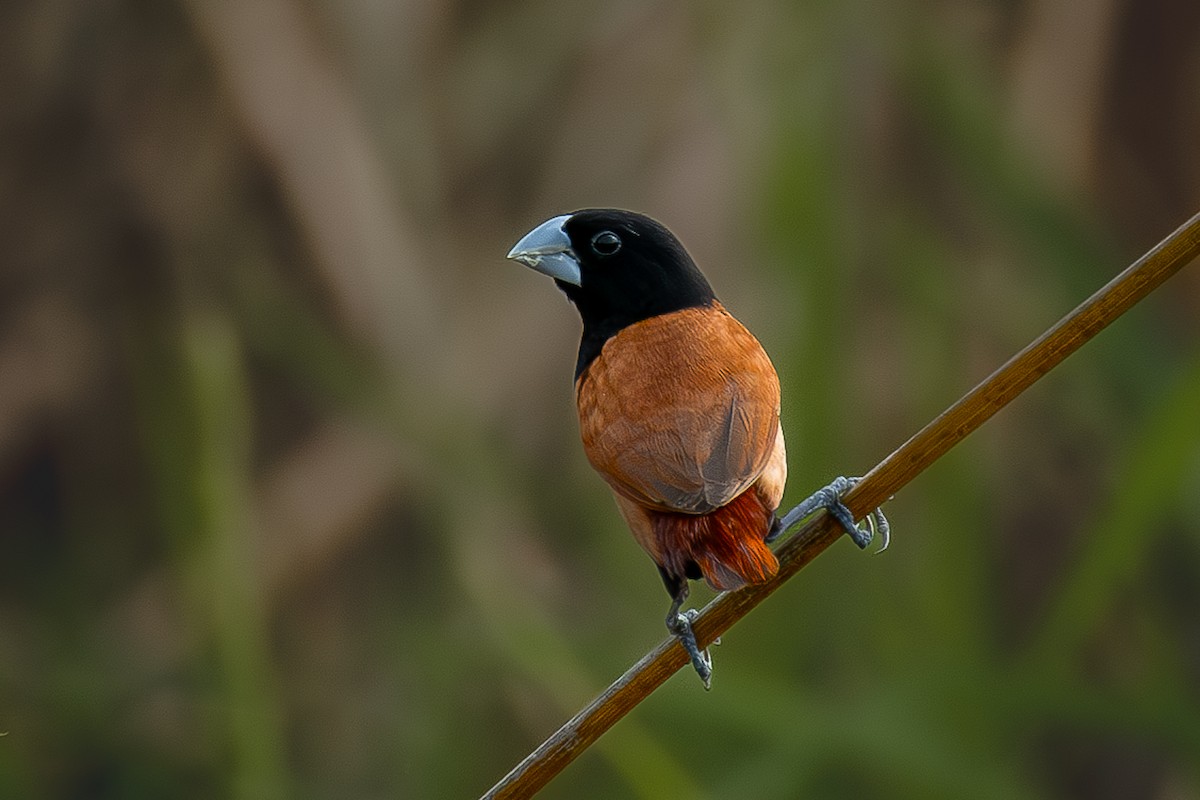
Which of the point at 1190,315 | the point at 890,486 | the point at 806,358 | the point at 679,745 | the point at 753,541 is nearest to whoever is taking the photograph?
the point at 890,486

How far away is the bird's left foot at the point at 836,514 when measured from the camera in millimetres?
1338

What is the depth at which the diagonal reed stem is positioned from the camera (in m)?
1.16

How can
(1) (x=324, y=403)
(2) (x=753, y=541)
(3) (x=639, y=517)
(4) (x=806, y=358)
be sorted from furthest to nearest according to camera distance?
(1) (x=324, y=403) < (4) (x=806, y=358) < (3) (x=639, y=517) < (2) (x=753, y=541)

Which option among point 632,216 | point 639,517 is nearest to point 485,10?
point 632,216

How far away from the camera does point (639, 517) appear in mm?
1697

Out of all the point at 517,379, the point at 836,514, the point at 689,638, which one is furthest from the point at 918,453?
the point at 517,379

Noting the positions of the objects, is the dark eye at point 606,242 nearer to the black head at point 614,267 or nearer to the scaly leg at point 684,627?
the black head at point 614,267

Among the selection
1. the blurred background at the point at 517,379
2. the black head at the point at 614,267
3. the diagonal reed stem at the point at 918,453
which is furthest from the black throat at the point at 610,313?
the blurred background at the point at 517,379

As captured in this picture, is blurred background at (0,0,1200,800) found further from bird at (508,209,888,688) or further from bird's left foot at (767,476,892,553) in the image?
bird's left foot at (767,476,892,553)

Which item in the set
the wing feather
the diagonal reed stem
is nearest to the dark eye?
the wing feather

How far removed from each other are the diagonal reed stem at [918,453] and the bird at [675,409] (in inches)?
1.3

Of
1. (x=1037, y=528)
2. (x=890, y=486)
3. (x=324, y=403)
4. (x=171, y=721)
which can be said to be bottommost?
(x=1037, y=528)

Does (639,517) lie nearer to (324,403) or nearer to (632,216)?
(632,216)

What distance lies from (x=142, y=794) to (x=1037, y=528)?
2.34 metres
